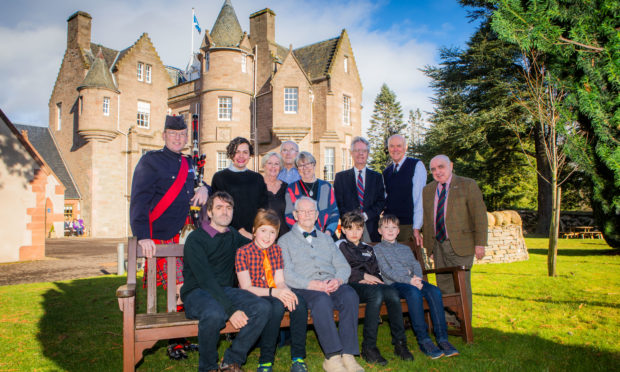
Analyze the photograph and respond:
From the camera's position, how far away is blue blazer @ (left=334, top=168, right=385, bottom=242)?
18.6ft

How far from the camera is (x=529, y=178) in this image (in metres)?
36.9

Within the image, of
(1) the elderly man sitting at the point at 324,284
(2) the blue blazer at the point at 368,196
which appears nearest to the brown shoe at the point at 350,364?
(1) the elderly man sitting at the point at 324,284

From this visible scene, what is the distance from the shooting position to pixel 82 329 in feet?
18.3

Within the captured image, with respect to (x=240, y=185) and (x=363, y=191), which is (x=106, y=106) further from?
(x=363, y=191)

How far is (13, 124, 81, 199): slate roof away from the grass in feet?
78.3

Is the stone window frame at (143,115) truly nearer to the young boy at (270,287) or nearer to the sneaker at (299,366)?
the young boy at (270,287)

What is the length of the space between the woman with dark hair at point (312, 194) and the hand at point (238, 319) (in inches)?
67.7

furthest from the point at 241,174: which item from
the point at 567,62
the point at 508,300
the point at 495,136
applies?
the point at 495,136

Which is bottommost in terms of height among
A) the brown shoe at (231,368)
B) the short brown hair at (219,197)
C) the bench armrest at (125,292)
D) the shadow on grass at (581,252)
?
the shadow on grass at (581,252)

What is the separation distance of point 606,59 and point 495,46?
20922 millimetres

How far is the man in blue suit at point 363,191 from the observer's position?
566 centimetres

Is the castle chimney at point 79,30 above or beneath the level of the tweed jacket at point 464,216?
above

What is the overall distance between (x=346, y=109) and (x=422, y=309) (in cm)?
2383

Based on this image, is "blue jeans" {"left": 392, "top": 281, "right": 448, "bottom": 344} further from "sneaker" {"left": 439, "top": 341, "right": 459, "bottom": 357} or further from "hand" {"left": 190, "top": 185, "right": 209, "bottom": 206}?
"hand" {"left": 190, "top": 185, "right": 209, "bottom": 206}
